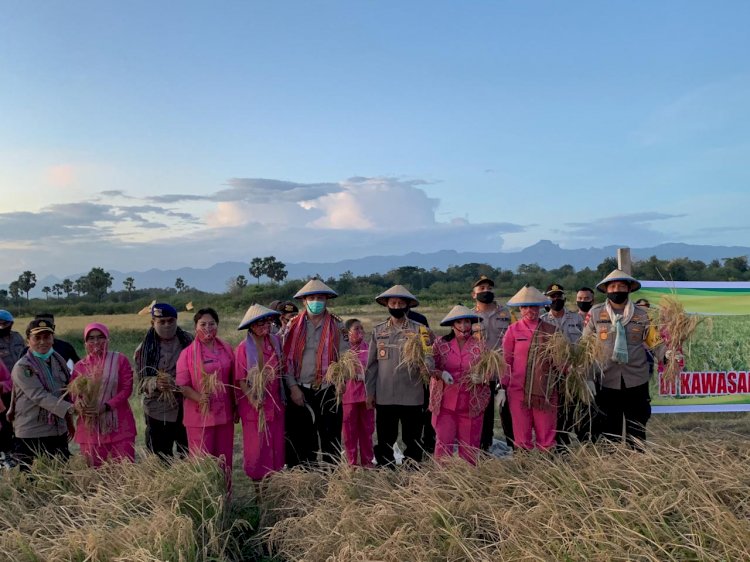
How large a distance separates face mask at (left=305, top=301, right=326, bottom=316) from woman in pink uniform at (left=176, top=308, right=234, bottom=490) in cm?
92

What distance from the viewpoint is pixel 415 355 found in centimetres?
582

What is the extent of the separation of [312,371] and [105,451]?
1.99m

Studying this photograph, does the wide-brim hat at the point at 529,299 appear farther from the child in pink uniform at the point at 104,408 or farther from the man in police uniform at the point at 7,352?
the man in police uniform at the point at 7,352

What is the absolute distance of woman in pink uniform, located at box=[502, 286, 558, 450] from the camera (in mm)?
5797

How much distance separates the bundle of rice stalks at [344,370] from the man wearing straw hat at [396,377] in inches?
8.5

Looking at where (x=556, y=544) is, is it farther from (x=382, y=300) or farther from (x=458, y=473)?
(x=382, y=300)

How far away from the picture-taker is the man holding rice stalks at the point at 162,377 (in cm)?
589

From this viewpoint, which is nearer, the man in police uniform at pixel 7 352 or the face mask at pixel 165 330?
the face mask at pixel 165 330

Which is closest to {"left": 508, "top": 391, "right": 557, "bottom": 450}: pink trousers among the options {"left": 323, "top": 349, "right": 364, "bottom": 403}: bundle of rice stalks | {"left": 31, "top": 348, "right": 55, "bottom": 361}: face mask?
{"left": 323, "top": 349, "right": 364, "bottom": 403}: bundle of rice stalks

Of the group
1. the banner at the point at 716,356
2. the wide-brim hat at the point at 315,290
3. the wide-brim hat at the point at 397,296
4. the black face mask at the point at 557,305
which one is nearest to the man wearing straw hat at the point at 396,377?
the wide-brim hat at the point at 397,296

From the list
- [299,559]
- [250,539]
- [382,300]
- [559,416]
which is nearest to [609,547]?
[299,559]

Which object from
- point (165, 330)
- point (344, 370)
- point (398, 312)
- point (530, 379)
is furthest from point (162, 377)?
point (530, 379)

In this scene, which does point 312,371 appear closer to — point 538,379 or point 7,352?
point 538,379

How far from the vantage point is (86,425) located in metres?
5.67
